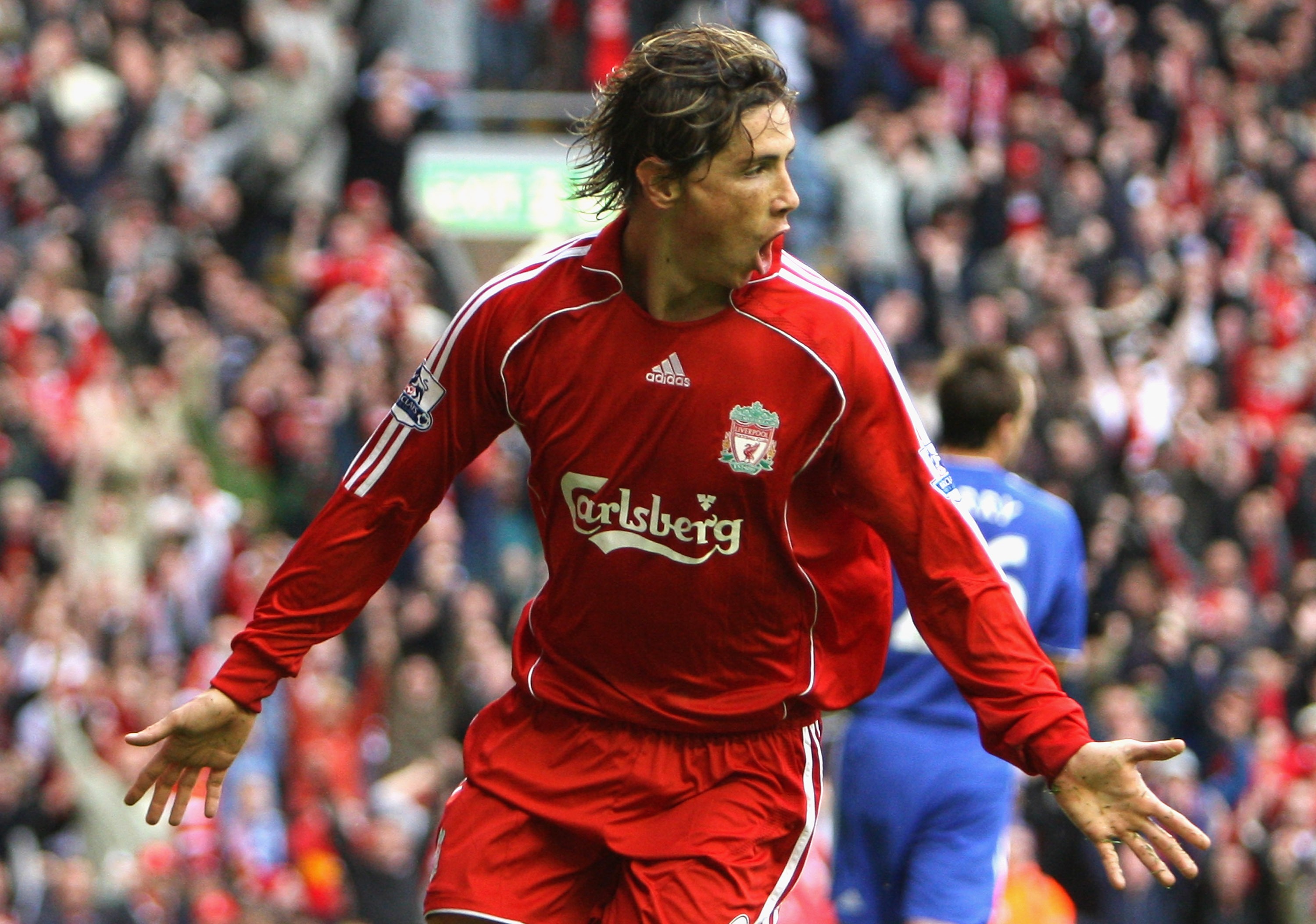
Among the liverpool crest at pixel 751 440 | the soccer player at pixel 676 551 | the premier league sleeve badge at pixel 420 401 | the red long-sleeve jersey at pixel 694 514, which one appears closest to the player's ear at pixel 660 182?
the soccer player at pixel 676 551

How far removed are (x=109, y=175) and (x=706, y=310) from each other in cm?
1141

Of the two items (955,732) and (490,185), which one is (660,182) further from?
(490,185)

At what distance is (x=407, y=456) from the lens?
4.18 m

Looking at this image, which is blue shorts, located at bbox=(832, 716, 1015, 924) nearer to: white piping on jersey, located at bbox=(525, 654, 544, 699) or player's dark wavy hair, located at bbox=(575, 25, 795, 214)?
white piping on jersey, located at bbox=(525, 654, 544, 699)

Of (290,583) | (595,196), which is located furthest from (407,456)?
(595,196)

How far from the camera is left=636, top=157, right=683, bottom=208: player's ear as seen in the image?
12.8 feet

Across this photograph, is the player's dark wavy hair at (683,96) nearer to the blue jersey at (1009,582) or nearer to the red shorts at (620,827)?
the red shorts at (620,827)

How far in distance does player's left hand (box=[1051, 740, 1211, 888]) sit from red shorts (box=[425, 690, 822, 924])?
66 cm

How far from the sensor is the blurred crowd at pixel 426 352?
1107 cm

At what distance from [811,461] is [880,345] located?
0.27 meters

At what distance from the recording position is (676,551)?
13.1 feet

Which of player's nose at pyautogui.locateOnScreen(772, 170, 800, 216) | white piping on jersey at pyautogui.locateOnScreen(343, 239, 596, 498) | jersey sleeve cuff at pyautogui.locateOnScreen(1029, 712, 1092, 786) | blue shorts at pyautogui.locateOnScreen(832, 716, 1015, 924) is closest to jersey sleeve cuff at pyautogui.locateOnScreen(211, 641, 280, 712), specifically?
white piping on jersey at pyautogui.locateOnScreen(343, 239, 596, 498)

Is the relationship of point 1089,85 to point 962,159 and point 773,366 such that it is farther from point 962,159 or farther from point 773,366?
point 773,366

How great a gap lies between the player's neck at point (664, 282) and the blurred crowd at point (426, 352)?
4.27m
